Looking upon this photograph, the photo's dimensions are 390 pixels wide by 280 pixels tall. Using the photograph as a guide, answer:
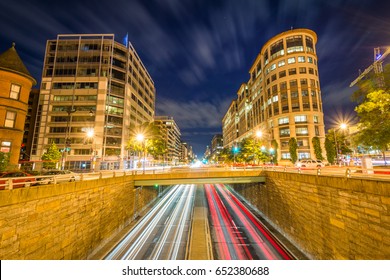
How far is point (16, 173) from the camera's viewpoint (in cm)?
1263

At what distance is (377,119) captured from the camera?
13508 millimetres

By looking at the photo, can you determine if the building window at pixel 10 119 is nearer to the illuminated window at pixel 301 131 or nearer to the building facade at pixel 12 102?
the building facade at pixel 12 102

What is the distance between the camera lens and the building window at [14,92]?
72.4ft

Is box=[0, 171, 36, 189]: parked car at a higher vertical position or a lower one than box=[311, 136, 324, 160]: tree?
lower

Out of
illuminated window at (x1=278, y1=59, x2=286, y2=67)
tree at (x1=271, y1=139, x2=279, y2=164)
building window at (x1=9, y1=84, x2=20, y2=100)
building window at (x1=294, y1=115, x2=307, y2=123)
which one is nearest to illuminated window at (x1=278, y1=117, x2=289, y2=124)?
building window at (x1=294, y1=115, x2=307, y2=123)

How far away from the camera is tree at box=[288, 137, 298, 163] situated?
171ft

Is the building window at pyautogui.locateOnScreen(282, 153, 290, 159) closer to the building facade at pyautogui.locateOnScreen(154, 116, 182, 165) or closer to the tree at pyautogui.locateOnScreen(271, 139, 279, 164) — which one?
the tree at pyautogui.locateOnScreen(271, 139, 279, 164)

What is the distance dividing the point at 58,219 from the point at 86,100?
157 ft

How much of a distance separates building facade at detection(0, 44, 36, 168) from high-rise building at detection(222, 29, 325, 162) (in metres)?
61.7

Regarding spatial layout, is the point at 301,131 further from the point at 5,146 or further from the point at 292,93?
the point at 5,146

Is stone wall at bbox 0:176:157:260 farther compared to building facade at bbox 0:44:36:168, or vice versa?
building facade at bbox 0:44:36:168

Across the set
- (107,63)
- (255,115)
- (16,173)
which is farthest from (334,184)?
(255,115)

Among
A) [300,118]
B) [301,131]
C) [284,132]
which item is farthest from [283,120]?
[301,131]
